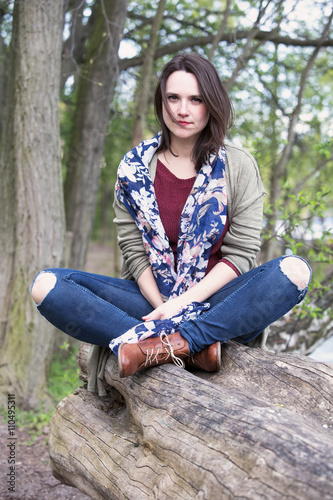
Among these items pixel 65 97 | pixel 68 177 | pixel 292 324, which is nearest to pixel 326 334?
pixel 292 324

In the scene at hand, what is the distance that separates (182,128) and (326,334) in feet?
7.73

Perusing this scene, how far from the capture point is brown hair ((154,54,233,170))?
2.70 m

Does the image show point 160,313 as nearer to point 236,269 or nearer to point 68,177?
point 236,269

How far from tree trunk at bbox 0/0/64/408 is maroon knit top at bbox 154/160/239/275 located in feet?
5.29

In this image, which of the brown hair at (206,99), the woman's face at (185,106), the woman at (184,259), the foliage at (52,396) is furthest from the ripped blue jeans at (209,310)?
the foliage at (52,396)

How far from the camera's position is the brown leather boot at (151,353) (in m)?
2.30

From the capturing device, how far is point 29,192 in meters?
4.20

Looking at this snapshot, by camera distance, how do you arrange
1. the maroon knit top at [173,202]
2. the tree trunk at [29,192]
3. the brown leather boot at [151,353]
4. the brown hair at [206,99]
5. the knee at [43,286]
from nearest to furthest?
the brown leather boot at [151,353], the knee at [43,286], the brown hair at [206,99], the maroon knit top at [173,202], the tree trunk at [29,192]

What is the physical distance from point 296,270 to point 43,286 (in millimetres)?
1202

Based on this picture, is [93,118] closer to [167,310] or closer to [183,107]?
[183,107]

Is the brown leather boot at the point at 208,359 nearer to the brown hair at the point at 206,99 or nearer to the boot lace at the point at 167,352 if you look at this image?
the boot lace at the point at 167,352

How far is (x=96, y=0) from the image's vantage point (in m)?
5.65

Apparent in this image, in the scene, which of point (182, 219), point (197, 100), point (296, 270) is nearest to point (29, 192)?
point (182, 219)

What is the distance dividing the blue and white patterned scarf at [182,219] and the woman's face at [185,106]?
207 mm
